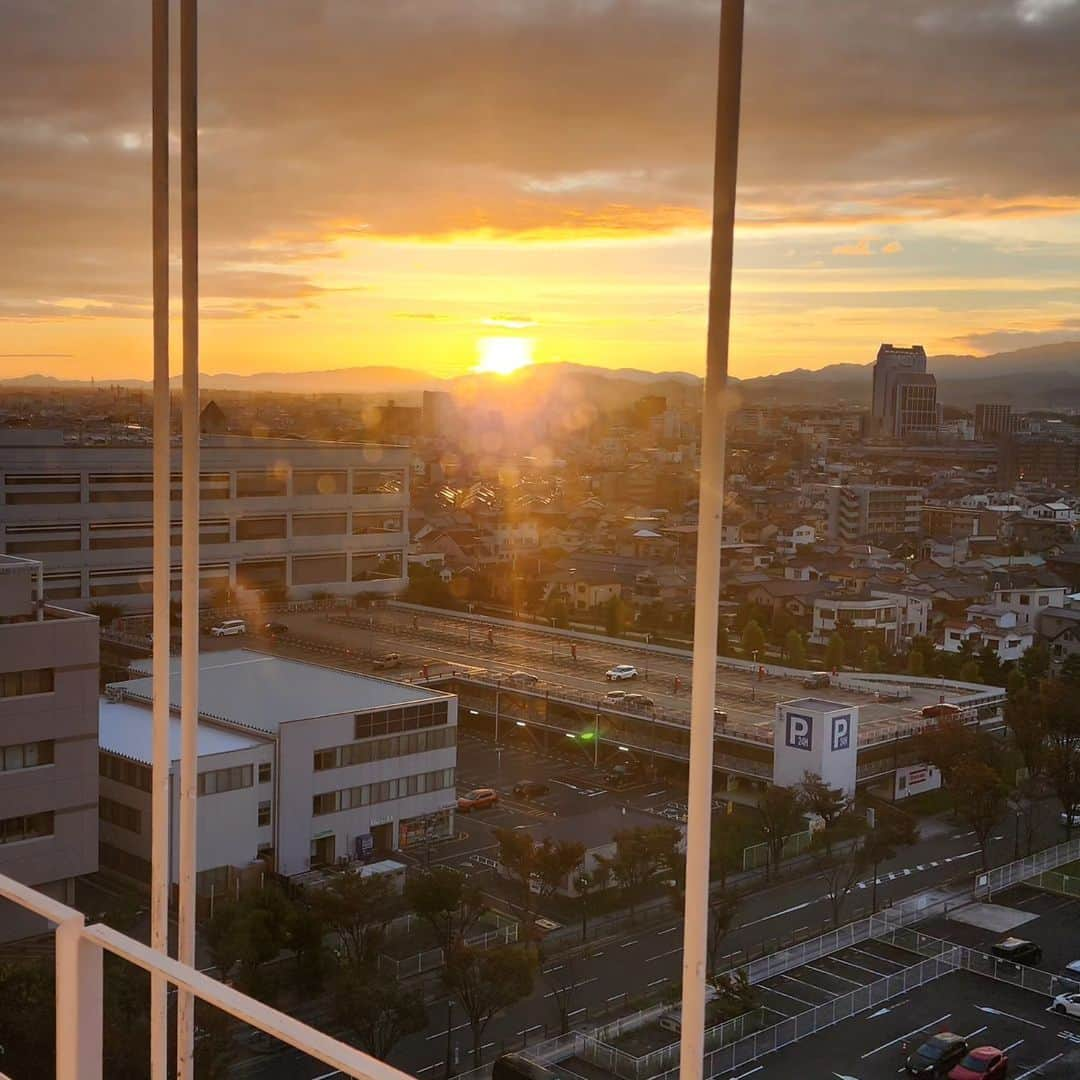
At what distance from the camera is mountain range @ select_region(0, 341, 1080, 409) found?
3.23 metres

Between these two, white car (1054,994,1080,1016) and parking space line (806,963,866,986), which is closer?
white car (1054,994,1080,1016)

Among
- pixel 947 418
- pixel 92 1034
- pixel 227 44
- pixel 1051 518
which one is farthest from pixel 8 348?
pixel 1051 518

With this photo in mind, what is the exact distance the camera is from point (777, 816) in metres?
5.77

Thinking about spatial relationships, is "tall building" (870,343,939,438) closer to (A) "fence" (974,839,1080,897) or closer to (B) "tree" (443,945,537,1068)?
(A) "fence" (974,839,1080,897)

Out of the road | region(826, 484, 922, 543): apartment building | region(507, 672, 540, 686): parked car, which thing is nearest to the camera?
the road

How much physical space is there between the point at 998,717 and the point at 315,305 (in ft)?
13.5

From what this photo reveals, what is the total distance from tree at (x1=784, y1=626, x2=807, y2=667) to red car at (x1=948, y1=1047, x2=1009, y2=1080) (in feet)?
8.40

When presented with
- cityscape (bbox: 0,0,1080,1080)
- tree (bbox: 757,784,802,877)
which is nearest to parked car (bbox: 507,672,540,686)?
cityscape (bbox: 0,0,1080,1080)

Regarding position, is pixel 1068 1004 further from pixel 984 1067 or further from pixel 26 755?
pixel 26 755

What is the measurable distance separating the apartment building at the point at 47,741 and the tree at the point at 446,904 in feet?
4.43

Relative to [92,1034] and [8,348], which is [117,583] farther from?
[92,1034]

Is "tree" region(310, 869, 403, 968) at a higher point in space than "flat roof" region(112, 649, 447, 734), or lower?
lower

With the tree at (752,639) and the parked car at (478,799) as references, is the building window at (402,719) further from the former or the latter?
the tree at (752,639)

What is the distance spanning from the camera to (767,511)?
515 cm
